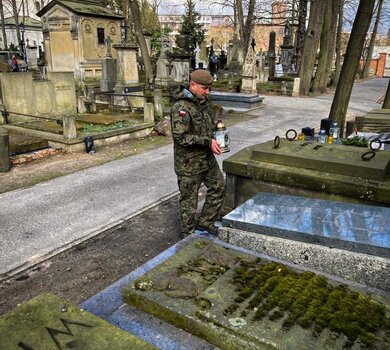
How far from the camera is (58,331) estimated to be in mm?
1877

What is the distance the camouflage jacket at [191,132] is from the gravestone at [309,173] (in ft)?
1.56

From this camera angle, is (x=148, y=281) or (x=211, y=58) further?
(x=211, y=58)

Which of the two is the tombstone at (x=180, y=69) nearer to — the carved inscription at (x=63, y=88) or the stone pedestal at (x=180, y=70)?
the stone pedestal at (x=180, y=70)

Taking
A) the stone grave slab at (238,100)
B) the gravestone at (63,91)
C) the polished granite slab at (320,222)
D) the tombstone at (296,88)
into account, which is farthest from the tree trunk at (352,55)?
the tombstone at (296,88)

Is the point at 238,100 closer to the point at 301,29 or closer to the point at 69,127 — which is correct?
the point at 69,127

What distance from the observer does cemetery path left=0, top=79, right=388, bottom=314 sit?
13.6 ft

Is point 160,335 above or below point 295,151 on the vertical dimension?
below

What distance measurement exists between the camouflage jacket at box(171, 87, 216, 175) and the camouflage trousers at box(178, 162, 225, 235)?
0.10 meters

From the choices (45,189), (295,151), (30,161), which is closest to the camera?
(295,151)

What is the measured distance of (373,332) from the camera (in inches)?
78.7

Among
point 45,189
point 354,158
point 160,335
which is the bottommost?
point 45,189

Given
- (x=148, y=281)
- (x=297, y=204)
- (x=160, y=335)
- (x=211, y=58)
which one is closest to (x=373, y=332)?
(x=160, y=335)

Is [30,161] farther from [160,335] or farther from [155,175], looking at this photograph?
[160,335]

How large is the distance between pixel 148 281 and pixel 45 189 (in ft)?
16.6
